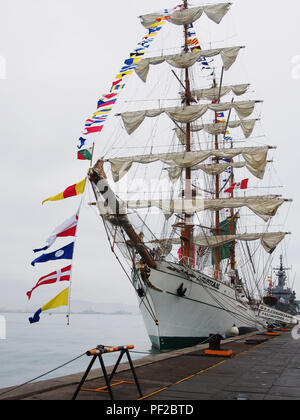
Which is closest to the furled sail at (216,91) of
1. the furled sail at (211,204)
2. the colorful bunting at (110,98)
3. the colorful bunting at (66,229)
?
the furled sail at (211,204)

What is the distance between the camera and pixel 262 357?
46.7 ft

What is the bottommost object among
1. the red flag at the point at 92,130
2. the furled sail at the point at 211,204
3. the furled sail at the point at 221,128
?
the furled sail at the point at 211,204

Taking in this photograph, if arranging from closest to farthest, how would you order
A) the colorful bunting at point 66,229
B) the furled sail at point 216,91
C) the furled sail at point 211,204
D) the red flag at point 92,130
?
1. the colorful bunting at point 66,229
2. the red flag at point 92,130
3. the furled sail at point 211,204
4. the furled sail at point 216,91

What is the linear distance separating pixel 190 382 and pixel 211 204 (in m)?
20.5

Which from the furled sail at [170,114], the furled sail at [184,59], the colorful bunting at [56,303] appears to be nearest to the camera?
the colorful bunting at [56,303]

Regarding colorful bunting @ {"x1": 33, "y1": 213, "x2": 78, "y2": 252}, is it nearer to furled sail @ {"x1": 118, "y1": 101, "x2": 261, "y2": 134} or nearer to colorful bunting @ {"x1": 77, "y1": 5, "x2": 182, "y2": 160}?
colorful bunting @ {"x1": 77, "y1": 5, "x2": 182, "y2": 160}

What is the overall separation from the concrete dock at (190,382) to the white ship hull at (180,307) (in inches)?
339

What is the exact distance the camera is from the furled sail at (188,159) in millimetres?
28844

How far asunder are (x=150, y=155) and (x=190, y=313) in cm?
1139

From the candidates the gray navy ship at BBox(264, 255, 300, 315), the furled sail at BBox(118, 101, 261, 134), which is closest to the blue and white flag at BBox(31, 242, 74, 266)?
the furled sail at BBox(118, 101, 261, 134)

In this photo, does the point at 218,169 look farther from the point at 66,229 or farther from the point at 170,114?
the point at 66,229

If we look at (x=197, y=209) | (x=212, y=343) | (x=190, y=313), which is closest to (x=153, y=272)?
(x=190, y=313)

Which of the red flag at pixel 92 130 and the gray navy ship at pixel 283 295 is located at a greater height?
the red flag at pixel 92 130

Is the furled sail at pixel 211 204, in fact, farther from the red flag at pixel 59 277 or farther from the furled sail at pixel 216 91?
the red flag at pixel 59 277
